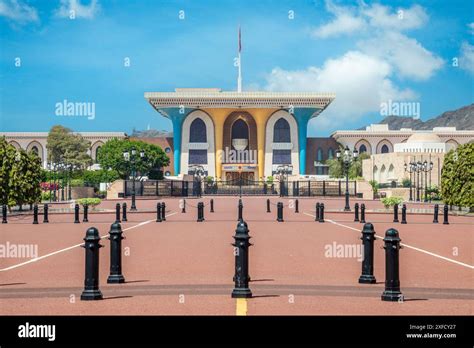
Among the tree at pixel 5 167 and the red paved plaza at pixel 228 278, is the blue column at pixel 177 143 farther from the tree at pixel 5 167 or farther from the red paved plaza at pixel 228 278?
the red paved plaza at pixel 228 278

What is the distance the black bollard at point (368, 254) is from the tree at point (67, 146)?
89.7m

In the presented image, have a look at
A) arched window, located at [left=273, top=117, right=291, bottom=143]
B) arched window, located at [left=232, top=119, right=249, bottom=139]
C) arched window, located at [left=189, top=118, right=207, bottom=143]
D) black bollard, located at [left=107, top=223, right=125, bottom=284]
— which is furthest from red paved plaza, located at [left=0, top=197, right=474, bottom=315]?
arched window, located at [left=232, top=119, right=249, bottom=139]

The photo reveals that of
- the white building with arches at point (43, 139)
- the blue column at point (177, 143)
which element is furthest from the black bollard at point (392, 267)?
the white building with arches at point (43, 139)

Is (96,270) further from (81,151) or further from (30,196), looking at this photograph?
(81,151)

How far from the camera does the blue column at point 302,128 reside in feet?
323

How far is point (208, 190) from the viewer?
74500 millimetres

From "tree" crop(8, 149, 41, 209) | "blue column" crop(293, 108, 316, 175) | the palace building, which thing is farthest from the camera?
the palace building

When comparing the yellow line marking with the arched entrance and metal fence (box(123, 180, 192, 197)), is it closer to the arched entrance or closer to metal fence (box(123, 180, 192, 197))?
metal fence (box(123, 180, 192, 197))

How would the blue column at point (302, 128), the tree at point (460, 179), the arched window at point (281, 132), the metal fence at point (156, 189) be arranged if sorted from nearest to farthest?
the tree at point (460, 179)
the metal fence at point (156, 189)
the blue column at point (302, 128)
the arched window at point (281, 132)

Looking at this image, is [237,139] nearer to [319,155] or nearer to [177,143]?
[177,143]

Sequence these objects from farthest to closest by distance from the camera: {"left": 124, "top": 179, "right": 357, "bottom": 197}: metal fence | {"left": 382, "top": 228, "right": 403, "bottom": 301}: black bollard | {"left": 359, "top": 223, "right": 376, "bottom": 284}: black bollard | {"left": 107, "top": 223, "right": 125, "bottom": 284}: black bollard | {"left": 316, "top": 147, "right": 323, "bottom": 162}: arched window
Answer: {"left": 316, "top": 147, "right": 323, "bottom": 162}: arched window < {"left": 124, "top": 179, "right": 357, "bottom": 197}: metal fence < {"left": 107, "top": 223, "right": 125, "bottom": 284}: black bollard < {"left": 359, "top": 223, "right": 376, "bottom": 284}: black bollard < {"left": 382, "top": 228, "right": 403, "bottom": 301}: black bollard

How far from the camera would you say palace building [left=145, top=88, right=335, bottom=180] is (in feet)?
325

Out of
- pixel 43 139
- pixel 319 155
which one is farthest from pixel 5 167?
pixel 43 139

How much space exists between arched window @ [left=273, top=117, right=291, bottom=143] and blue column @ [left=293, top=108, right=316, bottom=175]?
2051 mm
